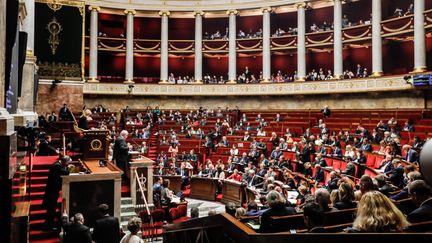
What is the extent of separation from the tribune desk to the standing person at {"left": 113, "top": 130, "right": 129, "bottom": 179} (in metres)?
1.19

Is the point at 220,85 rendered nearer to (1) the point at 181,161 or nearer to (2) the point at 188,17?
(2) the point at 188,17

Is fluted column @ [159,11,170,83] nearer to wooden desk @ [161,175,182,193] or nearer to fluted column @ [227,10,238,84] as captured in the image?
fluted column @ [227,10,238,84]

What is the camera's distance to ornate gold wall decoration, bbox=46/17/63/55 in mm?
20859

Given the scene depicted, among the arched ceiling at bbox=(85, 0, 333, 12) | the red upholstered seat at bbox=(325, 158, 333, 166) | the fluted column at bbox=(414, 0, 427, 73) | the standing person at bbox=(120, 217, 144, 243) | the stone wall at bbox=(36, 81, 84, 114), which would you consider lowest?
the standing person at bbox=(120, 217, 144, 243)

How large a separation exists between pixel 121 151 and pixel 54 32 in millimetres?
14184

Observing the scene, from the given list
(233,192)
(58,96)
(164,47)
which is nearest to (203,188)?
(233,192)

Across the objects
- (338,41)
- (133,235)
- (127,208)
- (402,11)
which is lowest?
(127,208)

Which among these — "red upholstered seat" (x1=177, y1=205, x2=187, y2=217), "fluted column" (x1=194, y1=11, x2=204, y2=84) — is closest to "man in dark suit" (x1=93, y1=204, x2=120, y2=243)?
"red upholstered seat" (x1=177, y1=205, x2=187, y2=217)

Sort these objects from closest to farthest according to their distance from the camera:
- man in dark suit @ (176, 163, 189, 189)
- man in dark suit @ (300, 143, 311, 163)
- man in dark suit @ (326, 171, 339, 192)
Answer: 1. man in dark suit @ (326, 171, 339, 192)
2. man in dark suit @ (300, 143, 311, 163)
3. man in dark suit @ (176, 163, 189, 189)

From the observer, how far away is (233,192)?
45.3 ft

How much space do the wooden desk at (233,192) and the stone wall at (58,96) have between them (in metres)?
11.1

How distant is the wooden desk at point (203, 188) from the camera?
14.8m

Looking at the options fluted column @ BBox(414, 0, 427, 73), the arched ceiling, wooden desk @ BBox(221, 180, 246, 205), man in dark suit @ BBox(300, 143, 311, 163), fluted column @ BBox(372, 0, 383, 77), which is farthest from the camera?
the arched ceiling

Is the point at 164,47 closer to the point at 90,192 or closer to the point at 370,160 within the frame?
the point at 370,160
